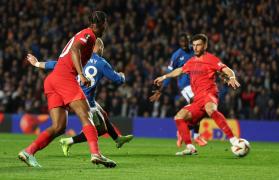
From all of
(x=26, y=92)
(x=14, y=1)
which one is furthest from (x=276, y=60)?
(x=14, y=1)

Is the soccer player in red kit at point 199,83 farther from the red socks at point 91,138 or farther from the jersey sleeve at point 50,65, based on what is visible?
the red socks at point 91,138

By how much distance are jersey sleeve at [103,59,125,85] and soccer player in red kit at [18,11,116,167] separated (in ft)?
7.07

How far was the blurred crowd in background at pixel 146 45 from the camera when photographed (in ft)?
79.9

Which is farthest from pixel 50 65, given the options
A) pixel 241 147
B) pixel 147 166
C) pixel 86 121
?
pixel 241 147

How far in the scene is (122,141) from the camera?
1459 centimetres

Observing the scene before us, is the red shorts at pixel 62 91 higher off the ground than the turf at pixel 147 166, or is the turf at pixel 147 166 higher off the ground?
the red shorts at pixel 62 91

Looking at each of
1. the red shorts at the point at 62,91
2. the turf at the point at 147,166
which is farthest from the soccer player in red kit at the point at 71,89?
the turf at the point at 147,166

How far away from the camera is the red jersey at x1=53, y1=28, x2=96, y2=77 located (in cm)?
1062

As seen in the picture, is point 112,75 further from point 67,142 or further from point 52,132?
point 52,132

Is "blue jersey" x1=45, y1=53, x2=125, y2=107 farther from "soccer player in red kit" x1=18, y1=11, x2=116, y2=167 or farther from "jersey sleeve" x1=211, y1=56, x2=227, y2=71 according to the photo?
"soccer player in red kit" x1=18, y1=11, x2=116, y2=167

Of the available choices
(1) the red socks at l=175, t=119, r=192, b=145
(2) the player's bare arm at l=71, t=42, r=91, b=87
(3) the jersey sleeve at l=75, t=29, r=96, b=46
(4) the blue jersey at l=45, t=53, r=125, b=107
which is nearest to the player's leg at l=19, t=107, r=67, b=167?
(2) the player's bare arm at l=71, t=42, r=91, b=87

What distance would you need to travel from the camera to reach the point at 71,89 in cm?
1060

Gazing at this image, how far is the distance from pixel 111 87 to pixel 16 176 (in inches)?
646

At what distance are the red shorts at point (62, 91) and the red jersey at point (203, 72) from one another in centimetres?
387
